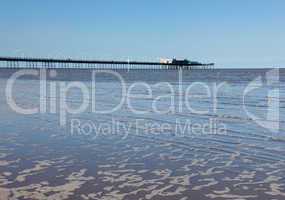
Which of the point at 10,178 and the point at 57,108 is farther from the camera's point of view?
the point at 57,108

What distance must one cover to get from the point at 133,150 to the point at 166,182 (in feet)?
11.4

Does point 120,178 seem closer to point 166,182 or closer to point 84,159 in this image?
point 166,182

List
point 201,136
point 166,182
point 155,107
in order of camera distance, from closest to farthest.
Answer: point 166,182 < point 201,136 < point 155,107

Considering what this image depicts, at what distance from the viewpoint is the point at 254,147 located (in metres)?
13.3

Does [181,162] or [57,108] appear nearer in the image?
[181,162]

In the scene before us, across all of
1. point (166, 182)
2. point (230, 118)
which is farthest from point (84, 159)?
point (230, 118)

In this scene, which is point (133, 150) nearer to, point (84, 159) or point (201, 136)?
point (84, 159)

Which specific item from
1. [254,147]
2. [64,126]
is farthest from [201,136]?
[64,126]

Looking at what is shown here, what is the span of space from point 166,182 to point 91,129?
7.90 m

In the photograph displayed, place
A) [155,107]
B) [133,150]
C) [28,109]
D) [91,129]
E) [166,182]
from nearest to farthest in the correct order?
[166,182], [133,150], [91,129], [28,109], [155,107]

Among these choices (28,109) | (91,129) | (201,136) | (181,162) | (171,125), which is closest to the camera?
(181,162)

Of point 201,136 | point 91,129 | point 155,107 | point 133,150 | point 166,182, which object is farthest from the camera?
point 155,107

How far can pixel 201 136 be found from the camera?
15.3m

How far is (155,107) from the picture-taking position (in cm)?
2623
